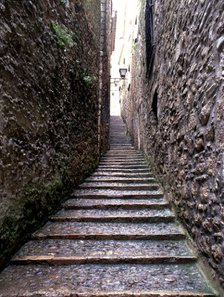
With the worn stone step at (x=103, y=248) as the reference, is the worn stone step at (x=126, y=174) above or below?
above

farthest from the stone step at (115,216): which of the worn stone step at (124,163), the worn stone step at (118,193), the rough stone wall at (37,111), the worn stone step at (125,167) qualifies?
the worn stone step at (124,163)

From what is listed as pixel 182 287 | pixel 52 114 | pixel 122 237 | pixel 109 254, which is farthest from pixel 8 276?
pixel 52 114

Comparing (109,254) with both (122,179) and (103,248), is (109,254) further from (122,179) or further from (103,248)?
(122,179)

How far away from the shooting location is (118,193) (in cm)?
417

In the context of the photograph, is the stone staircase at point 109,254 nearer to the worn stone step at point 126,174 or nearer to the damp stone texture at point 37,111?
the damp stone texture at point 37,111

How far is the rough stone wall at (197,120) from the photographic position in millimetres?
1839

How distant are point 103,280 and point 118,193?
81.8 inches

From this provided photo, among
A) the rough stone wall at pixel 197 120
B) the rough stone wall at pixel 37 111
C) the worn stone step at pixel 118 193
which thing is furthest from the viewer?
the worn stone step at pixel 118 193

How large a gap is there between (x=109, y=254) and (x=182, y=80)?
1.80 metres

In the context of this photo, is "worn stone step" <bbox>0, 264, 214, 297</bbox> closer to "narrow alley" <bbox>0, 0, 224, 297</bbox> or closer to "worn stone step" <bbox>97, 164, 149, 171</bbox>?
"narrow alley" <bbox>0, 0, 224, 297</bbox>

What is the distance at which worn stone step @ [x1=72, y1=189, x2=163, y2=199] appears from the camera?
4016 mm

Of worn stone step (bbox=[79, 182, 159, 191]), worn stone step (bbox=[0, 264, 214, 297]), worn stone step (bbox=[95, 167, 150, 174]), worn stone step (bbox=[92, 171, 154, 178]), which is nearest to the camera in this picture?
worn stone step (bbox=[0, 264, 214, 297])

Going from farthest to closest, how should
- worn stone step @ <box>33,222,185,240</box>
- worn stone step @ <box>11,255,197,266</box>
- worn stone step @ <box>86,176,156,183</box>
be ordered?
worn stone step @ <box>86,176,156,183</box>, worn stone step @ <box>33,222,185,240</box>, worn stone step @ <box>11,255,197,266</box>

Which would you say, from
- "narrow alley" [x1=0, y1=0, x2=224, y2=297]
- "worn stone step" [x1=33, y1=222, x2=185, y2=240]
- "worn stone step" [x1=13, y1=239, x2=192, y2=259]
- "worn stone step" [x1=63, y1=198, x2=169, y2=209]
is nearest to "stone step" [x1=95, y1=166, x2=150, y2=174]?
"narrow alley" [x1=0, y1=0, x2=224, y2=297]
